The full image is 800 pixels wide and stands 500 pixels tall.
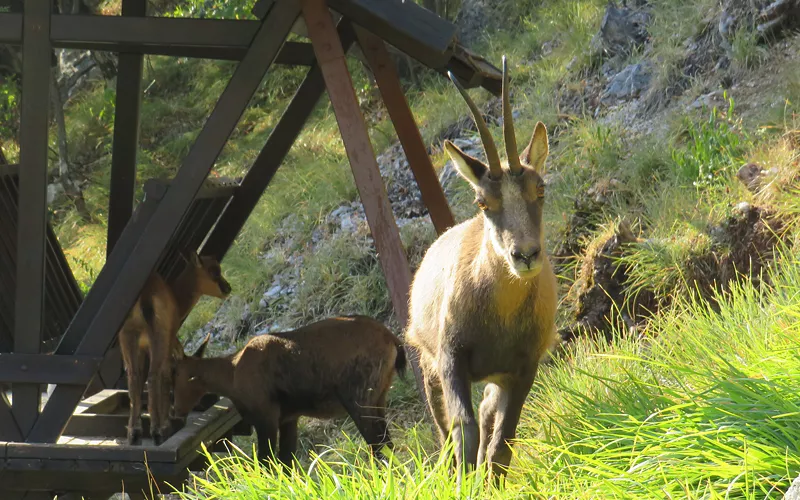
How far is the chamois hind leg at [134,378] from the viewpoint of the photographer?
25.0ft

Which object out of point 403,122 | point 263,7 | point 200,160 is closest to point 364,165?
point 403,122

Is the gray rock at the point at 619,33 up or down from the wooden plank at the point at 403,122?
up

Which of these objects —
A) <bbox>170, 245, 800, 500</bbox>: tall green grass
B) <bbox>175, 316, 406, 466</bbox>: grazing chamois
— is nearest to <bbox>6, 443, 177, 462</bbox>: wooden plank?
<bbox>175, 316, 406, 466</bbox>: grazing chamois

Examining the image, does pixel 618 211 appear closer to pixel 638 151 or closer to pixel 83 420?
pixel 638 151

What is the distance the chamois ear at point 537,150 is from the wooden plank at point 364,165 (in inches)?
64.2

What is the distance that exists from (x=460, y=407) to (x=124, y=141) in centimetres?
490

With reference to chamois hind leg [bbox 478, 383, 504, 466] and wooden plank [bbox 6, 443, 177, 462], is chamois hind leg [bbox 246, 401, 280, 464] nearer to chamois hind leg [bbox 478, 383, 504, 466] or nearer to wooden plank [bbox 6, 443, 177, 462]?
wooden plank [bbox 6, 443, 177, 462]

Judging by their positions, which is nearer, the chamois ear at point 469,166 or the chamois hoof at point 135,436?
the chamois ear at point 469,166

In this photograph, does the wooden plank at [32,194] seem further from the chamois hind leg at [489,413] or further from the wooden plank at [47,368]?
the chamois hind leg at [489,413]

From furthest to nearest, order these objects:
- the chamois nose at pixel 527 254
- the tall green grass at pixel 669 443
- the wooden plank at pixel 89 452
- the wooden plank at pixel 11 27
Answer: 1. the wooden plank at pixel 11 27
2. the wooden plank at pixel 89 452
3. the chamois nose at pixel 527 254
4. the tall green grass at pixel 669 443

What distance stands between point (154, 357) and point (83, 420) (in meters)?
0.81

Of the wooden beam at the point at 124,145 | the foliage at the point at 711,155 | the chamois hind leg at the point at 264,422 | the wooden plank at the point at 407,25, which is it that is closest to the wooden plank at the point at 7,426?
the wooden beam at the point at 124,145

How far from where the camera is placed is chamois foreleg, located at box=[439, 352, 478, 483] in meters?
5.61

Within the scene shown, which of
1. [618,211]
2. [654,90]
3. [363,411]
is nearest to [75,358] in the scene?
[363,411]
